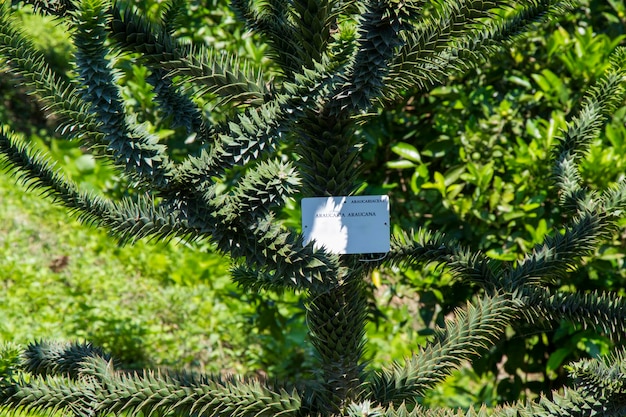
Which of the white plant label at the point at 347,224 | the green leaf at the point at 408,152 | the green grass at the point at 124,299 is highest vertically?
the green leaf at the point at 408,152

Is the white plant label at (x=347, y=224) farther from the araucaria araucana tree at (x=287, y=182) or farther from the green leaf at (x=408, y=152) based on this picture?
the green leaf at (x=408, y=152)

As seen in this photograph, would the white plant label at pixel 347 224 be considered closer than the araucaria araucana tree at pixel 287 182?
No

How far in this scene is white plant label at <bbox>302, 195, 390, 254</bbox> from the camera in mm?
1565

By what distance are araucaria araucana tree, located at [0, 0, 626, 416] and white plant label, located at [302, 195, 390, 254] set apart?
4 cm

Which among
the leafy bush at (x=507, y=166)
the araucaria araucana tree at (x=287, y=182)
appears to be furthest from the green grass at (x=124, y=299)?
the araucaria araucana tree at (x=287, y=182)

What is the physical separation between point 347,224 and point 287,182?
364mm

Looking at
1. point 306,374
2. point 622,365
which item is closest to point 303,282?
point 622,365

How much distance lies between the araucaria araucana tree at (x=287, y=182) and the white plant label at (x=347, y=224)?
0.04m

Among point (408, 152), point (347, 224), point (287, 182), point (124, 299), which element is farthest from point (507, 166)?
point (124, 299)

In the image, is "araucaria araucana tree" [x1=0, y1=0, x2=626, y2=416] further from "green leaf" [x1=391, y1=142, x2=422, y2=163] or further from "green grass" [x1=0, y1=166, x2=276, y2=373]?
"green grass" [x1=0, y1=166, x2=276, y2=373]

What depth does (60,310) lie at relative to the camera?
3393mm

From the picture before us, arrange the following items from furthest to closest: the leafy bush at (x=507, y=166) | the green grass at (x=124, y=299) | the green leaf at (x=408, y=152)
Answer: the green grass at (x=124, y=299) → the green leaf at (x=408, y=152) → the leafy bush at (x=507, y=166)

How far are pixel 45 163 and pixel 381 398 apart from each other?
3.31ft

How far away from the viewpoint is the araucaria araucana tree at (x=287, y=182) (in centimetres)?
123
